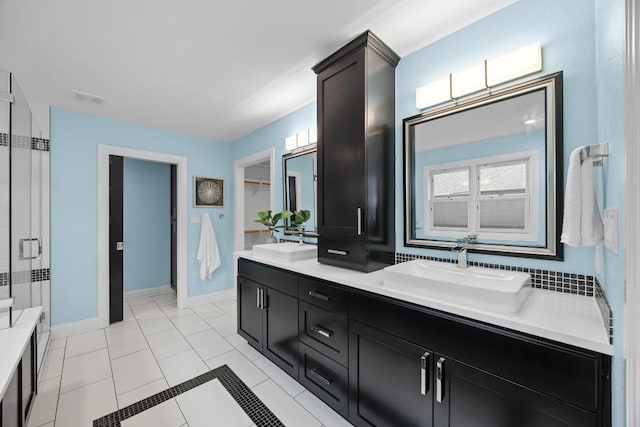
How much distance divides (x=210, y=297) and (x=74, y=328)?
1480 millimetres

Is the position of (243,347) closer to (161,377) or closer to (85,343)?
(161,377)

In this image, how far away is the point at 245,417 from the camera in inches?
64.7

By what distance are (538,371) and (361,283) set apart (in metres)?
0.79

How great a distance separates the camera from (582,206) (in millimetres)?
965

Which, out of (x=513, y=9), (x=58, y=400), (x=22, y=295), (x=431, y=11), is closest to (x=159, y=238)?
(x=22, y=295)

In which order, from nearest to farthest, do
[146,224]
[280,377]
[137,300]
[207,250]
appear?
1. [280,377]
2. [207,250]
3. [137,300]
4. [146,224]

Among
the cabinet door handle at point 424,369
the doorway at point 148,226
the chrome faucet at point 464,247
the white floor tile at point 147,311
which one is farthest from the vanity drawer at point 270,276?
the doorway at point 148,226

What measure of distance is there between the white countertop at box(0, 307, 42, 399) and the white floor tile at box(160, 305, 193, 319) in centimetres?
176

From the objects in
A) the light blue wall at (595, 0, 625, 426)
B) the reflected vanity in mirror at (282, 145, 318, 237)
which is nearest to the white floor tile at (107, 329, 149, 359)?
the reflected vanity in mirror at (282, 145, 318, 237)

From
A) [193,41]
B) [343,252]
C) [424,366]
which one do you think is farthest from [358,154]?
[193,41]

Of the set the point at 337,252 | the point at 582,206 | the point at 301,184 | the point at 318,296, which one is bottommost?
the point at 318,296

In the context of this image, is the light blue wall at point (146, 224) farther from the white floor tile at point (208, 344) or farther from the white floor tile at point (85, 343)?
the white floor tile at point (208, 344)

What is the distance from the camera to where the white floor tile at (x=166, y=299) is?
3.86 meters

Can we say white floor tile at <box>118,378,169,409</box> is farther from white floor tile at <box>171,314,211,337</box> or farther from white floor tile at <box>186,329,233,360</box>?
white floor tile at <box>171,314,211,337</box>
